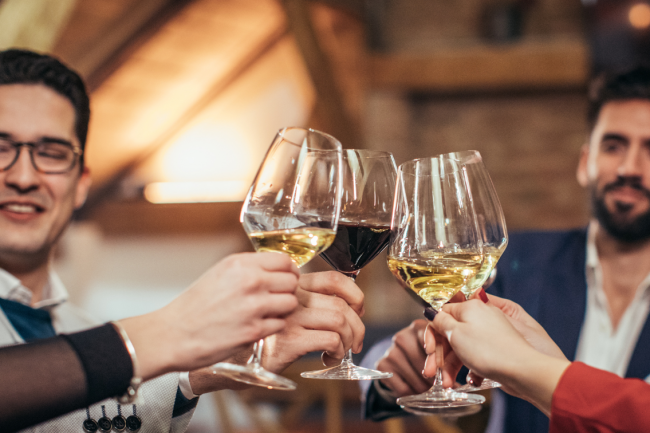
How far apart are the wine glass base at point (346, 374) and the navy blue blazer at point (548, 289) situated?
2.61 feet

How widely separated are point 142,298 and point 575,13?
19.7ft

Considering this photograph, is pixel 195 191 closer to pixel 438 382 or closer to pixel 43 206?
pixel 43 206

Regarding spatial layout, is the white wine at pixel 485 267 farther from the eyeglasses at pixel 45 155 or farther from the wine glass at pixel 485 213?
the eyeglasses at pixel 45 155

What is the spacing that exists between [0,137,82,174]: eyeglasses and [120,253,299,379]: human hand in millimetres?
807

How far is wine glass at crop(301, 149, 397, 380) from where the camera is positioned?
40.9 inches

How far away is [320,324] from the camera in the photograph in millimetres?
1061

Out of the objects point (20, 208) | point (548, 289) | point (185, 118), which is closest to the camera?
point (20, 208)

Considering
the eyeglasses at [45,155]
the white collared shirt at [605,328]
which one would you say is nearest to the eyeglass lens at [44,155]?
the eyeglasses at [45,155]

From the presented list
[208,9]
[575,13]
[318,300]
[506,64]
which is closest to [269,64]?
[208,9]

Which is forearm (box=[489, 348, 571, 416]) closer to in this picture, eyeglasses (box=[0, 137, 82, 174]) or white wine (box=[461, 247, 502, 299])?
white wine (box=[461, 247, 502, 299])

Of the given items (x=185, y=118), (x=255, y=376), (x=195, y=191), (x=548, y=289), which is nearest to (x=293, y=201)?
(x=255, y=376)

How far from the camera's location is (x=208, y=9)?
5.35 meters

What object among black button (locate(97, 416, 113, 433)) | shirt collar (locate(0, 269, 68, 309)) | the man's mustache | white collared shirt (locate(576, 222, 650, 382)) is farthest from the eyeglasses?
the man's mustache

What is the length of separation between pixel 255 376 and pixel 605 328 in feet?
4.65
